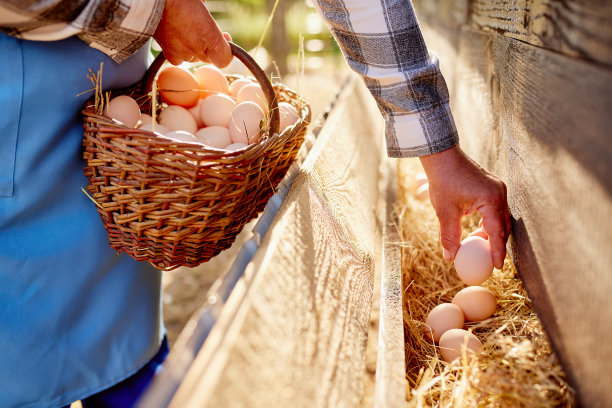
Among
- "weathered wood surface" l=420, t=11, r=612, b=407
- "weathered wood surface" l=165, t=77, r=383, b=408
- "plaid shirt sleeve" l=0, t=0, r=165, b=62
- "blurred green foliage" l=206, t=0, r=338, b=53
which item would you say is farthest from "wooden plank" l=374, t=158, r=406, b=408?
"blurred green foliage" l=206, t=0, r=338, b=53

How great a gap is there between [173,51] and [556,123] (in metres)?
0.74

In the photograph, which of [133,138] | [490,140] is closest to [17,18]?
[133,138]

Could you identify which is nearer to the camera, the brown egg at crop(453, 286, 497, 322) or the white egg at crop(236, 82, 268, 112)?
the brown egg at crop(453, 286, 497, 322)

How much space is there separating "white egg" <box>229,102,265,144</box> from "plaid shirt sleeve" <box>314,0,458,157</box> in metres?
0.25

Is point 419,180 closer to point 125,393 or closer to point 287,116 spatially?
point 287,116

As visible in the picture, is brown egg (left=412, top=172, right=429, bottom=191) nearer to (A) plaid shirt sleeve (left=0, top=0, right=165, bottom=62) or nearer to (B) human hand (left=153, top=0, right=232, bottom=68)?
(B) human hand (left=153, top=0, right=232, bottom=68)

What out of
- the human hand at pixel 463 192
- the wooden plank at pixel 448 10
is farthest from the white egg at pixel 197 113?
the wooden plank at pixel 448 10

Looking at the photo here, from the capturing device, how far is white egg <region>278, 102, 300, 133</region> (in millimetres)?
1201

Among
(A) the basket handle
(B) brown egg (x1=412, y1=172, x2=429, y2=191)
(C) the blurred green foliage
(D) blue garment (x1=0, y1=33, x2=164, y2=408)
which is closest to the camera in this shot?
(D) blue garment (x1=0, y1=33, x2=164, y2=408)

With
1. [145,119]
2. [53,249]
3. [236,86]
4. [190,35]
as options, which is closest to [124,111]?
[145,119]

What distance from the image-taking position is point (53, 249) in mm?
1051

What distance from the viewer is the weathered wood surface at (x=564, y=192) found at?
0.61 meters

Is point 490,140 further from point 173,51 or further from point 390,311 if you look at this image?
point 173,51

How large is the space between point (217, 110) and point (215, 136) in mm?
106
